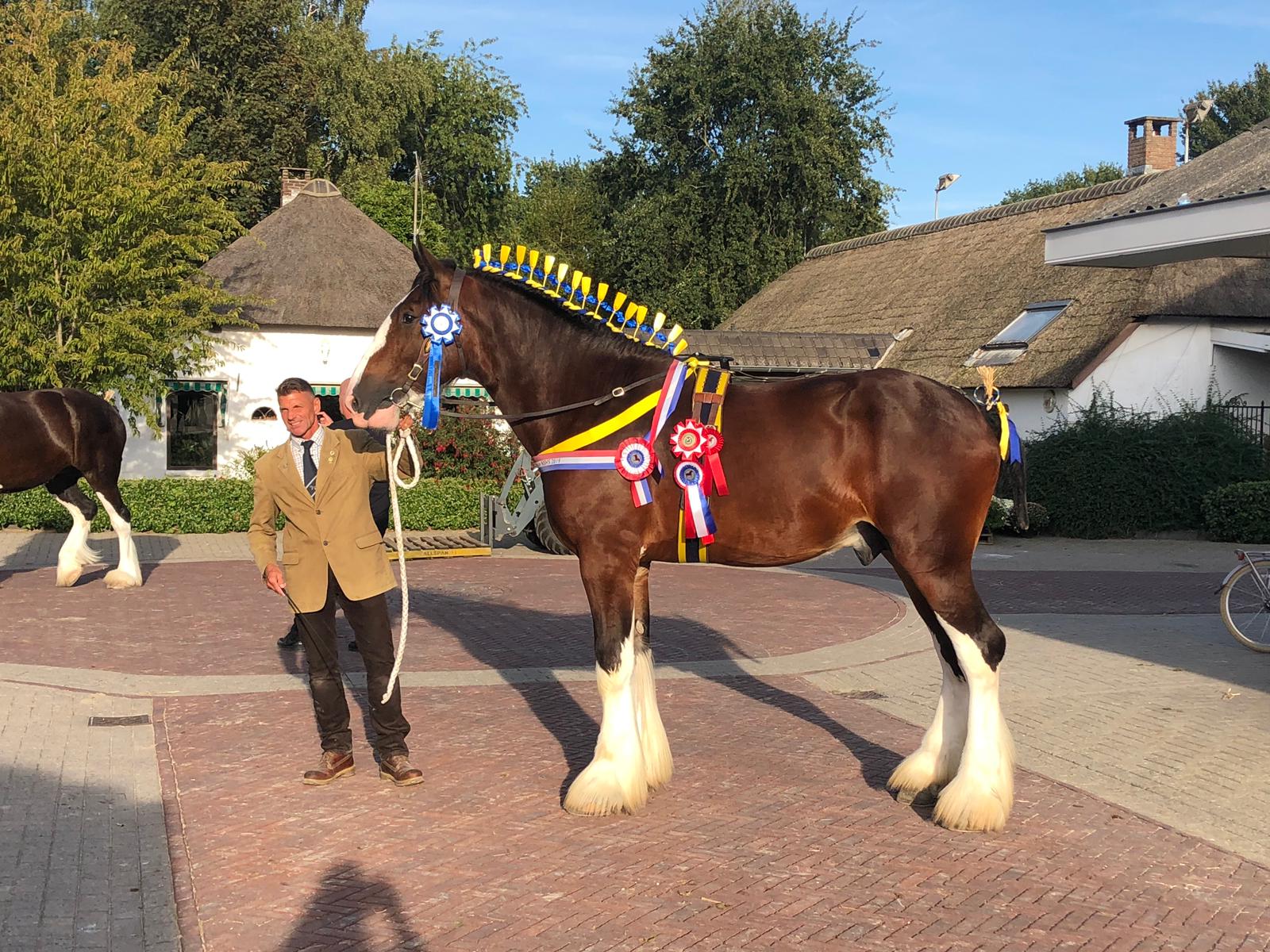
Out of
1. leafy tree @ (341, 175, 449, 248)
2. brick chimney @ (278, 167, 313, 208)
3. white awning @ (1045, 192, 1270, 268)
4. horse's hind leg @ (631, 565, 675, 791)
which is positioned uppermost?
leafy tree @ (341, 175, 449, 248)

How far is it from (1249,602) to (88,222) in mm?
14775

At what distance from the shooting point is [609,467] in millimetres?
5719

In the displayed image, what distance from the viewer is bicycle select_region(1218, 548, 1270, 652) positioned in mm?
10047

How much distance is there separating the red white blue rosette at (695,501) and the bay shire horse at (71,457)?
933cm

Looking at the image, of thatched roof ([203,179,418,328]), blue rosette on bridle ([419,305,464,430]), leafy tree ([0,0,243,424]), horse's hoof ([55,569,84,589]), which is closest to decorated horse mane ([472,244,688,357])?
blue rosette on bridle ([419,305,464,430])

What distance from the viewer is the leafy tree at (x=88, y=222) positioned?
15734 millimetres

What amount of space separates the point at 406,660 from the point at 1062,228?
9.14 meters

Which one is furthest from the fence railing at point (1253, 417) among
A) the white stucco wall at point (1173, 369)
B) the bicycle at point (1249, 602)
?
the bicycle at point (1249, 602)

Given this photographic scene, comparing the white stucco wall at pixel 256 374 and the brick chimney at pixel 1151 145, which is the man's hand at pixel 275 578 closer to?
the white stucco wall at pixel 256 374

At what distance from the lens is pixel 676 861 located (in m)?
5.08

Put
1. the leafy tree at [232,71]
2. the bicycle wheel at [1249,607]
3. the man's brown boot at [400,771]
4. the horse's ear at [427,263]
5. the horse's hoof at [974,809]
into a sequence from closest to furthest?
the horse's hoof at [974,809] → the horse's ear at [427,263] → the man's brown boot at [400,771] → the bicycle wheel at [1249,607] → the leafy tree at [232,71]

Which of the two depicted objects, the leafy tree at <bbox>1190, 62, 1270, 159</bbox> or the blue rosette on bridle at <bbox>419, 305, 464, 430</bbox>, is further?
the leafy tree at <bbox>1190, 62, 1270, 159</bbox>

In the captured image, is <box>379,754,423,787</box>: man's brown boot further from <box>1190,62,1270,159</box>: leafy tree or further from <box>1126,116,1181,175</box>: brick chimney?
<box>1190,62,1270,159</box>: leafy tree

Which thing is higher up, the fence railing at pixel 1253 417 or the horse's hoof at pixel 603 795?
the fence railing at pixel 1253 417
